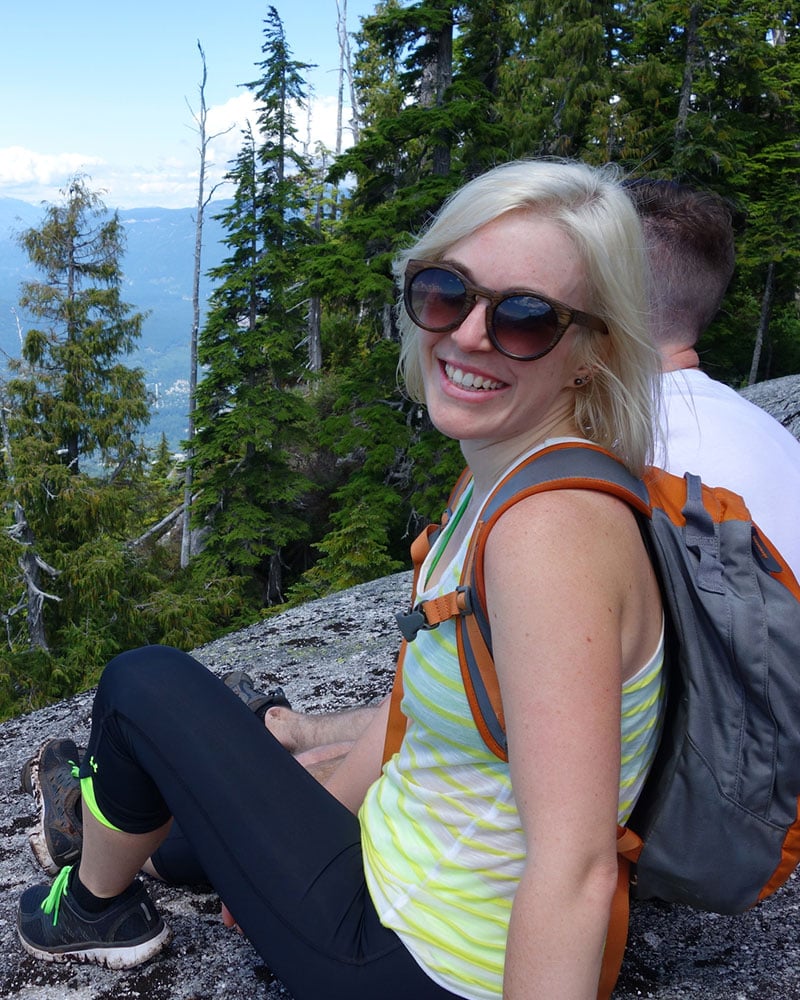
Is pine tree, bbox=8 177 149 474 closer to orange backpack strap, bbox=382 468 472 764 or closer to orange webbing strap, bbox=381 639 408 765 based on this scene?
orange backpack strap, bbox=382 468 472 764

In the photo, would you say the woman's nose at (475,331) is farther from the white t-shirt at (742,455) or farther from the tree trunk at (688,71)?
the tree trunk at (688,71)

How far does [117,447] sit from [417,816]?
1937 cm

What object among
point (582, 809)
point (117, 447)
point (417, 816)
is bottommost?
point (117, 447)

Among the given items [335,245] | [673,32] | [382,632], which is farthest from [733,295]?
[382,632]

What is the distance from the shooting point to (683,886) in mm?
1564

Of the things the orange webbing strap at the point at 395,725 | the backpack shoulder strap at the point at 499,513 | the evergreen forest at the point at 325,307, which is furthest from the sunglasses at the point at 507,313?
the evergreen forest at the point at 325,307

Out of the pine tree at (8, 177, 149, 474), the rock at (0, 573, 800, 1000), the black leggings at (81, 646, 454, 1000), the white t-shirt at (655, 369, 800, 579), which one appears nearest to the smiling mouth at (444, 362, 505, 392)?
the white t-shirt at (655, 369, 800, 579)

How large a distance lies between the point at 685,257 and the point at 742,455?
1.00 metres

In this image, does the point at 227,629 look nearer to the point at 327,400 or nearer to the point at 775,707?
the point at 327,400

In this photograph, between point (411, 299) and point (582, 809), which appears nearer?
point (582, 809)

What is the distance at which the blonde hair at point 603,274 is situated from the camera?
4.91 ft

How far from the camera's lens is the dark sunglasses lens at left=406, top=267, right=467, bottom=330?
1.59 metres

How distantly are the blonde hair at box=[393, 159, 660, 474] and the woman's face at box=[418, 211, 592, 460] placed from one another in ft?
0.07

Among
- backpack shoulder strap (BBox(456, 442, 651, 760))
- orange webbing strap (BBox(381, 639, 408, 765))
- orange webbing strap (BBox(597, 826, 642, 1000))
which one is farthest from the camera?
orange webbing strap (BBox(381, 639, 408, 765))
